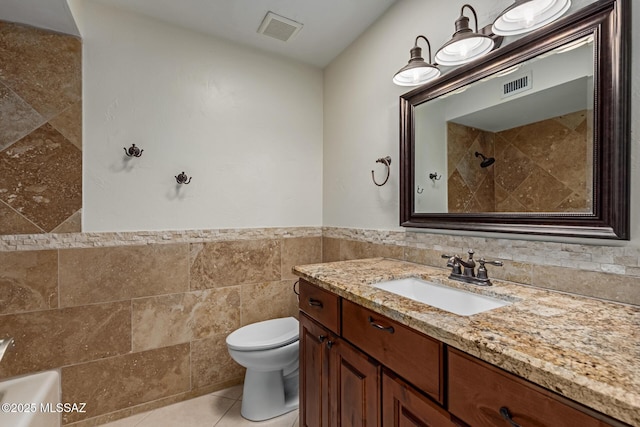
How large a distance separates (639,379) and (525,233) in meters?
0.70

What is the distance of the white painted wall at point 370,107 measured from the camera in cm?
159

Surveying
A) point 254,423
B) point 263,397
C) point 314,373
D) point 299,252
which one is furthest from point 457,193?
point 254,423

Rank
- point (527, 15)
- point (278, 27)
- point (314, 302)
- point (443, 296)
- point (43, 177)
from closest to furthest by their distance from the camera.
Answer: point (527, 15), point (443, 296), point (314, 302), point (43, 177), point (278, 27)

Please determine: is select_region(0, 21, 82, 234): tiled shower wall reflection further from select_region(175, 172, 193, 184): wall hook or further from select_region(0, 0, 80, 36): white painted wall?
select_region(175, 172, 193, 184): wall hook

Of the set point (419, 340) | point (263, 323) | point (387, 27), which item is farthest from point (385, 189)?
point (263, 323)

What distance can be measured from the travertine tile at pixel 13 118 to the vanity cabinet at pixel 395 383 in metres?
1.77

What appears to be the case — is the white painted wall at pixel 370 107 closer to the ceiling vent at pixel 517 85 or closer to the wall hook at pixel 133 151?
the ceiling vent at pixel 517 85

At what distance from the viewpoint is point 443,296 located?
1282 millimetres

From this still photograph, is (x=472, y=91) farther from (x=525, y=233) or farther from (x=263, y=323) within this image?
(x=263, y=323)

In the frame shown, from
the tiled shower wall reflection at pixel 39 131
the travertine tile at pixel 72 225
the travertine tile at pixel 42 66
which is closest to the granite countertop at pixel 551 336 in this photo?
the travertine tile at pixel 72 225

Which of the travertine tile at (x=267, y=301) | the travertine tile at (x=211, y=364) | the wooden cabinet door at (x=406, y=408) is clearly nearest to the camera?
the wooden cabinet door at (x=406, y=408)

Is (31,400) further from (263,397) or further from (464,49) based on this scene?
(464,49)

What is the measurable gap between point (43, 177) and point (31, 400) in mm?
1141

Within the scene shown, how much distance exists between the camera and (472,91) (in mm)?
1365
